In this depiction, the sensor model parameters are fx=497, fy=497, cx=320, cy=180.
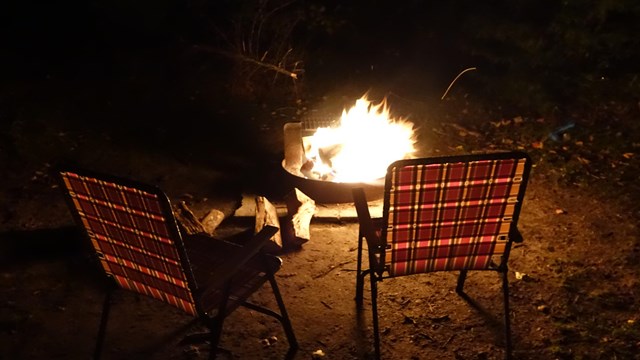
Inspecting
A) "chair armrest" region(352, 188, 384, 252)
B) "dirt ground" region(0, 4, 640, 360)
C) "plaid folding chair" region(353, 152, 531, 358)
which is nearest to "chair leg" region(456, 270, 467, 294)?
"dirt ground" region(0, 4, 640, 360)

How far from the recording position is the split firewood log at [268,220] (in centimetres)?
450

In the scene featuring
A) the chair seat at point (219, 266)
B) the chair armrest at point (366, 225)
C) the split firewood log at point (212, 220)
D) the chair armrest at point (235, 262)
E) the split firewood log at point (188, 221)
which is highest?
the chair armrest at point (366, 225)

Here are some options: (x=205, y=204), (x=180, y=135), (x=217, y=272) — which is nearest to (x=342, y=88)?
(x=180, y=135)

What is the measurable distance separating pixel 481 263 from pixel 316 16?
7909 mm

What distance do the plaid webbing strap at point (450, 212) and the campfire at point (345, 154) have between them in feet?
6.49

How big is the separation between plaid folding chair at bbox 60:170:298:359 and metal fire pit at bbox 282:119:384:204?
1968mm

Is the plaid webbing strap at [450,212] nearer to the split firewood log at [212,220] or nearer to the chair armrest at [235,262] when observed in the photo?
the chair armrest at [235,262]

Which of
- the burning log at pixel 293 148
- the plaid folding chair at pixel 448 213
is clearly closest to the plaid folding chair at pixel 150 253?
the plaid folding chair at pixel 448 213

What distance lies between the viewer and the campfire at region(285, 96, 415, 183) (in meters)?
5.39

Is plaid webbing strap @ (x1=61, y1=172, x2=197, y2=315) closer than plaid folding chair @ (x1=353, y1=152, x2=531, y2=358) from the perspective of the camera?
Yes

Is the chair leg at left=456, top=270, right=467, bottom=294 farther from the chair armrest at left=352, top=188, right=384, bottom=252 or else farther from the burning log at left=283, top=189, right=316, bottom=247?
the burning log at left=283, top=189, right=316, bottom=247

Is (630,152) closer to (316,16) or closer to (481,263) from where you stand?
(481,263)

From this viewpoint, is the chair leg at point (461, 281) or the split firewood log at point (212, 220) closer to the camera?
the chair leg at point (461, 281)

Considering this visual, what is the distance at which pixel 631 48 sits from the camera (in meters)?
7.12
